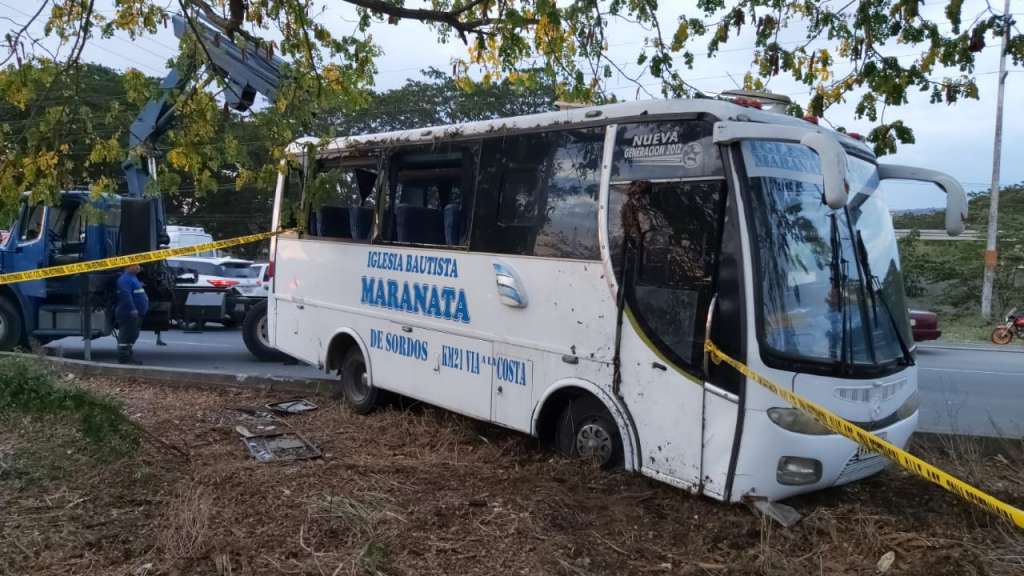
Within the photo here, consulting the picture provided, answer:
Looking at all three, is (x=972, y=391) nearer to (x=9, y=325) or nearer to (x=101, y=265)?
(x=101, y=265)

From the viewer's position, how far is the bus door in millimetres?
5234

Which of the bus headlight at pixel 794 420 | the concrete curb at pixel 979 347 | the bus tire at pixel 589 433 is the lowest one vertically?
the concrete curb at pixel 979 347

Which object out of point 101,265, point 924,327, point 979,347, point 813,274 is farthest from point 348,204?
point 979,347

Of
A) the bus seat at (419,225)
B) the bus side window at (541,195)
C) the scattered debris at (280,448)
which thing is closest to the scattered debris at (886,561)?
the bus side window at (541,195)

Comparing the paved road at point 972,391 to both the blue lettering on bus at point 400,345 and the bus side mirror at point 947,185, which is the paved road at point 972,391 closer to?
the bus side mirror at point 947,185

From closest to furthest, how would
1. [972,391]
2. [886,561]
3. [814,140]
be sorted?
[886,561]
[814,140]
[972,391]

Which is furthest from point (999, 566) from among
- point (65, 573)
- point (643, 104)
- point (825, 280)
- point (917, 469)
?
point (65, 573)

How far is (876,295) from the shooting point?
212 inches

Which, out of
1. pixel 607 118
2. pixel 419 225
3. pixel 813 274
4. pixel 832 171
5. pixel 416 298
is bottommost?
pixel 416 298

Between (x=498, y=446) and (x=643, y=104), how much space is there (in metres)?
3.07

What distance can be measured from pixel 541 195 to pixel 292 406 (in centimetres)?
384

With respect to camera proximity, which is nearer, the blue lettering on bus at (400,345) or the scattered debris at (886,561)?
the scattered debris at (886,561)

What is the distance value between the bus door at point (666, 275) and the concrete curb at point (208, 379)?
4.81 metres

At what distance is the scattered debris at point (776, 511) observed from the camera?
4879 millimetres
